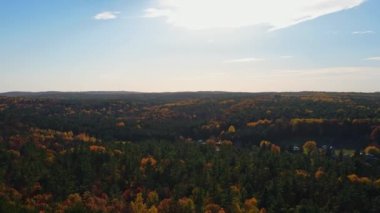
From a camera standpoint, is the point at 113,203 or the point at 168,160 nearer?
the point at 113,203

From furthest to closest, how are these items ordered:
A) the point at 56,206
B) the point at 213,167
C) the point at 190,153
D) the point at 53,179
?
1. the point at 190,153
2. the point at 213,167
3. the point at 53,179
4. the point at 56,206

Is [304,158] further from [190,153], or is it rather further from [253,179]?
[190,153]

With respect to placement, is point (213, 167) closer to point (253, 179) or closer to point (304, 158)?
point (253, 179)

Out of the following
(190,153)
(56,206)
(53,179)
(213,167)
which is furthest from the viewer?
(190,153)

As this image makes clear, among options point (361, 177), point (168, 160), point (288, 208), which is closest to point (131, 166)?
point (168, 160)

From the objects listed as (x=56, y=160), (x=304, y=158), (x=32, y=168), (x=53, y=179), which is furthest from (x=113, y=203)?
(x=304, y=158)

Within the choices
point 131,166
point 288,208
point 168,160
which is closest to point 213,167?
point 168,160

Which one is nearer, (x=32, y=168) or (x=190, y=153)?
(x=32, y=168)

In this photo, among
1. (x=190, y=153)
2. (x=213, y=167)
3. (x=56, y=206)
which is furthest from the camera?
(x=190, y=153)
